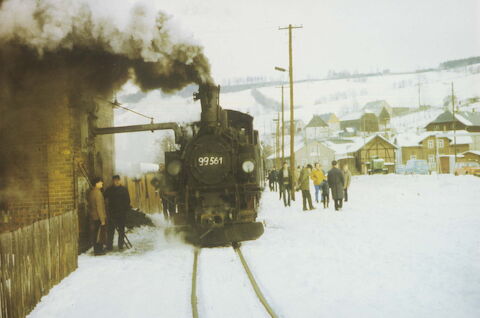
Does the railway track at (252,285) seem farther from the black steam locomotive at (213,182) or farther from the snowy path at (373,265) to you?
the black steam locomotive at (213,182)

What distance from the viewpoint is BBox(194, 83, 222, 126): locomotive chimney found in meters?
9.42

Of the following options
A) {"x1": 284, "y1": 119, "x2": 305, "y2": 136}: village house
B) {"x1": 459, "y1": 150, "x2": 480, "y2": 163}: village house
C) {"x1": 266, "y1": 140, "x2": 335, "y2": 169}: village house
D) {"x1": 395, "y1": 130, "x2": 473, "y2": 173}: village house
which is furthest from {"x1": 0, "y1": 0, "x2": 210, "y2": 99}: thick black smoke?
{"x1": 284, "y1": 119, "x2": 305, "y2": 136}: village house

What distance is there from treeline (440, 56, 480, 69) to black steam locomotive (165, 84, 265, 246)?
4357 mm

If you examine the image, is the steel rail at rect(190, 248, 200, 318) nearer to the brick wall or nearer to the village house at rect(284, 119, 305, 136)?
the brick wall

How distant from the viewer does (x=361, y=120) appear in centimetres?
9269

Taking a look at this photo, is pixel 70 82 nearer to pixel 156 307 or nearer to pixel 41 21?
pixel 41 21

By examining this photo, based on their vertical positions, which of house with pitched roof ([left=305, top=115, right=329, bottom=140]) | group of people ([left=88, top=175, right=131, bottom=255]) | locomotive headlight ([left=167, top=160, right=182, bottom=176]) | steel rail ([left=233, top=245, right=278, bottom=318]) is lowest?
steel rail ([left=233, top=245, right=278, bottom=318])

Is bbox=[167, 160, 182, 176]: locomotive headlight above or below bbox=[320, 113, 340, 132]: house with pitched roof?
below

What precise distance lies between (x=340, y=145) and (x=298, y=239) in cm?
6186

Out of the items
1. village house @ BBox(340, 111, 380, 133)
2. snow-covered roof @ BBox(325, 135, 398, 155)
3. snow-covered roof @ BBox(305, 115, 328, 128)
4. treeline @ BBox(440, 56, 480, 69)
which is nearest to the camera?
treeline @ BBox(440, 56, 480, 69)

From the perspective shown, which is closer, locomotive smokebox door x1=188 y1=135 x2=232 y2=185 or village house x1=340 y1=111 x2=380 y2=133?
locomotive smokebox door x1=188 y1=135 x2=232 y2=185

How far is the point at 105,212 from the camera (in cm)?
937

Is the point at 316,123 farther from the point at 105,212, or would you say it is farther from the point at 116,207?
the point at 105,212

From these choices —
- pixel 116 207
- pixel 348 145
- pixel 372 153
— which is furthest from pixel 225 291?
pixel 348 145
